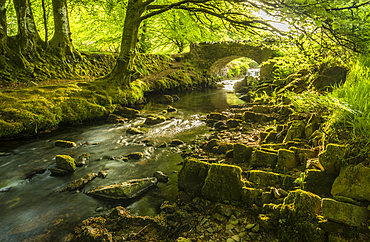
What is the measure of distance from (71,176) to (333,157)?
5.20 metres

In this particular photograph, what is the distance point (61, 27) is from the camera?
486 inches

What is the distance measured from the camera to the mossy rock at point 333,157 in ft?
8.94

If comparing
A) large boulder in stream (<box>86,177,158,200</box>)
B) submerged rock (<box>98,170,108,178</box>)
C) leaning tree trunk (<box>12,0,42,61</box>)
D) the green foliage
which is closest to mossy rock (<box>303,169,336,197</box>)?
the green foliage

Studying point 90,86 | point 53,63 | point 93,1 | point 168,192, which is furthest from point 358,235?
point 93,1

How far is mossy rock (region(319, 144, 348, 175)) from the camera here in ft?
8.94

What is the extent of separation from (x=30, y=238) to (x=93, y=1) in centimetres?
1466

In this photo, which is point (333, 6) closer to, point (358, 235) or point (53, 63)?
point (358, 235)

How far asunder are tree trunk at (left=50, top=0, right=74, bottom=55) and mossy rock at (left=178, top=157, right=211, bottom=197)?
12815 mm

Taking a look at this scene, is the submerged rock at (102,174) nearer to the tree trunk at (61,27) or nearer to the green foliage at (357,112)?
the green foliage at (357,112)

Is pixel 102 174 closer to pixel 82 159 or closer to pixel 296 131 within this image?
pixel 82 159

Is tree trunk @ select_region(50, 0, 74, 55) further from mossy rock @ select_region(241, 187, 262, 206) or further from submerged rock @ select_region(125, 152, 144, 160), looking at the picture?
mossy rock @ select_region(241, 187, 262, 206)

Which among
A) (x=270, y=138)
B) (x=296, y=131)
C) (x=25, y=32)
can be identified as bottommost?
(x=270, y=138)

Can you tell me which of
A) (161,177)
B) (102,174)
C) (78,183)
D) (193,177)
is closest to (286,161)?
(193,177)

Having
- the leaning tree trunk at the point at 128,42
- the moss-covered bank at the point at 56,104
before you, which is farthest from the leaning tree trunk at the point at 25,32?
the leaning tree trunk at the point at 128,42
